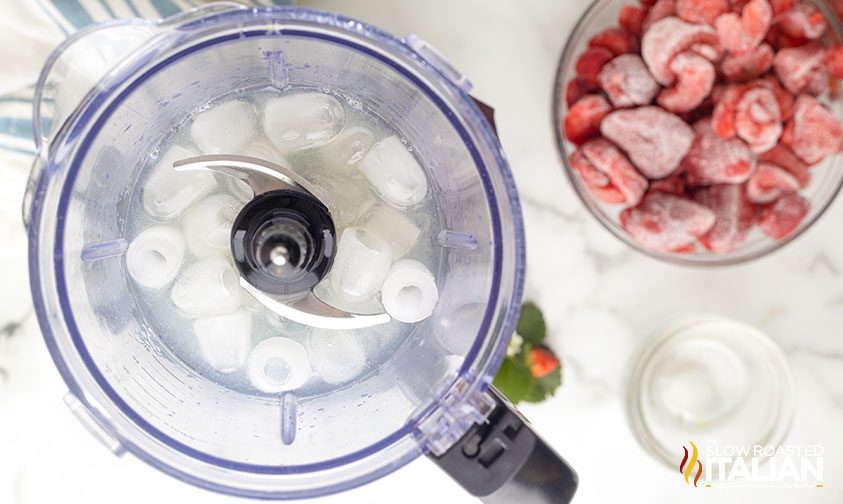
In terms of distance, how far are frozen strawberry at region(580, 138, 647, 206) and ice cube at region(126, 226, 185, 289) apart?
1.45ft

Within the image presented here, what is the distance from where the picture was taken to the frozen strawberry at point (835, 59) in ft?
2.80

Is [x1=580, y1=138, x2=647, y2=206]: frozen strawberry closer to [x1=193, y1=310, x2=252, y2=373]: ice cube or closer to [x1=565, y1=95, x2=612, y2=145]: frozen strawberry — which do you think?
[x1=565, y1=95, x2=612, y2=145]: frozen strawberry

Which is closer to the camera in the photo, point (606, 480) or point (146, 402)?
point (146, 402)

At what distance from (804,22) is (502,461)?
582 millimetres

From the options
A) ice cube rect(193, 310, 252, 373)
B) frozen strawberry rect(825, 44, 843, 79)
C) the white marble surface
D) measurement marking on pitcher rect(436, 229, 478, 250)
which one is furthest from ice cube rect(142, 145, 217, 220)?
frozen strawberry rect(825, 44, 843, 79)

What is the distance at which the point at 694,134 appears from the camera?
2.85 ft

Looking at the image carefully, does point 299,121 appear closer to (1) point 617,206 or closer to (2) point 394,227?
(2) point 394,227

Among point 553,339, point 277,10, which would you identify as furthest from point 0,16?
point 553,339

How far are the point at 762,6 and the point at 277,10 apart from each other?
0.51 meters

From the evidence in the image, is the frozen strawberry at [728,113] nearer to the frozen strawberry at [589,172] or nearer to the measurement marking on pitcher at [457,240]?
the frozen strawberry at [589,172]

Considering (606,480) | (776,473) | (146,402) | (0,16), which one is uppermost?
(0,16)

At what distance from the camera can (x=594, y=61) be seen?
0.87 metres

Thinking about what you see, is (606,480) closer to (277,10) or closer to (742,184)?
(742,184)

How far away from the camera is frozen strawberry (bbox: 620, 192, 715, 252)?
0.86 metres
